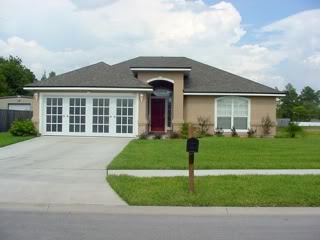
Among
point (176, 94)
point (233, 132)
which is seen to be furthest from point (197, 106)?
point (233, 132)

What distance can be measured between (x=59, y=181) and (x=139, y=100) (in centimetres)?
1372

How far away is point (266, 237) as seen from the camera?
23.4 feet

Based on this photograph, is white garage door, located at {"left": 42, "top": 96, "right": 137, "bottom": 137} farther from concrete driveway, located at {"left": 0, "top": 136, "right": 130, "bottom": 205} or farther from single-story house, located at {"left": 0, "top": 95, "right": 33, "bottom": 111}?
single-story house, located at {"left": 0, "top": 95, "right": 33, "bottom": 111}

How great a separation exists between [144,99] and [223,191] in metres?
15.4

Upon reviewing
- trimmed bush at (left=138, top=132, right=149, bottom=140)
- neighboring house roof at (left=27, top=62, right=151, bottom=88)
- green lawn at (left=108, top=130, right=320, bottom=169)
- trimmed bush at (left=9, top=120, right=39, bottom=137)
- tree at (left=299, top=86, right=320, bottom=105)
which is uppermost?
tree at (left=299, top=86, right=320, bottom=105)

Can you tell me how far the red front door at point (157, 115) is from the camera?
97.4ft

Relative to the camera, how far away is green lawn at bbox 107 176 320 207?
960cm

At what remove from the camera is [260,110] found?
28.1 metres

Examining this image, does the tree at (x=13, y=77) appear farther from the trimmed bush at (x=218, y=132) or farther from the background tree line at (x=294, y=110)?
the trimmed bush at (x=218, y=132)

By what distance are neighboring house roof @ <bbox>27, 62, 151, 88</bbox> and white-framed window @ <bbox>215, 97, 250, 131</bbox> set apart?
17.1ft

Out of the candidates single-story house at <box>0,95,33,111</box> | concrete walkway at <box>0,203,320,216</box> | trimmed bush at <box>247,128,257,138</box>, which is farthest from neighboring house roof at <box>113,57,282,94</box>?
single-story house at <box>0,95,33,111</box>

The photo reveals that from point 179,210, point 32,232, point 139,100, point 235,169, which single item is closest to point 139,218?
point 179,210

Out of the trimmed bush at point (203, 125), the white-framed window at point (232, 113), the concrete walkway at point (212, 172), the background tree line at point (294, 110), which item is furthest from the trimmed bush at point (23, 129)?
the background tree line at point (294, 110)

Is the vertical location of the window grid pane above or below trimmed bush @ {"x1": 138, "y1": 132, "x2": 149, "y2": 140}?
above
